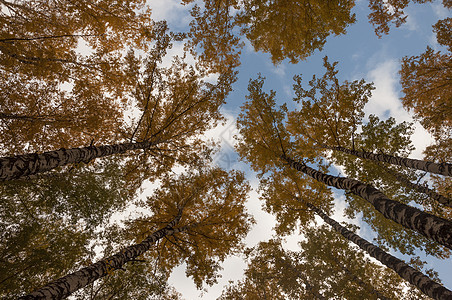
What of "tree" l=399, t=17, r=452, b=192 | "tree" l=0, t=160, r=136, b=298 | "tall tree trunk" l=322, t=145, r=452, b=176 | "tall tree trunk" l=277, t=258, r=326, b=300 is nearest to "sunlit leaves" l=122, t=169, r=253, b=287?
"tree" l=0, t=160, r=136, b=298

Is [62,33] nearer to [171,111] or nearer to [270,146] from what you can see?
[171,111]

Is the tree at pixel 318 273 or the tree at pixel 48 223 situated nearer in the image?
the tree at pixel 48 223

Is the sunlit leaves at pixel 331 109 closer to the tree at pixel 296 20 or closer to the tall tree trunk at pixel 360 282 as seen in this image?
the tree at pixel 296 20

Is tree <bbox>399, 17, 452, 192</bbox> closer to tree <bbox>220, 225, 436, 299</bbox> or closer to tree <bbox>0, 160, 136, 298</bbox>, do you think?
tree <bbox>220, 225, 436, 299</bbox>

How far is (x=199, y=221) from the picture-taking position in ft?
27.9

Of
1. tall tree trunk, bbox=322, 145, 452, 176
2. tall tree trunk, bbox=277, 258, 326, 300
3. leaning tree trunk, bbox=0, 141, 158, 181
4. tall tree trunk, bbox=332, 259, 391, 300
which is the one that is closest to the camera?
leaning tree trunk, bbox=0, 141, 158, 181

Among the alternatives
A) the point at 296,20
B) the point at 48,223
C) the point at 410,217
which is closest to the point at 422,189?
the point at 410,217

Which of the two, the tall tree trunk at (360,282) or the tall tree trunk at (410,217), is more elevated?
the tall tree trunk at (410,217)

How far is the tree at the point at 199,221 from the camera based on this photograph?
7691mm

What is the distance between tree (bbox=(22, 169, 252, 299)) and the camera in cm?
769

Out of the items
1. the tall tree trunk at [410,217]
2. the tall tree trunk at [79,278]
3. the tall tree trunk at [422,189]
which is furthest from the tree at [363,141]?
the tall tree trunk at [79,278]

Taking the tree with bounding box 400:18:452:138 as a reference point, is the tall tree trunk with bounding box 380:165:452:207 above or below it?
below

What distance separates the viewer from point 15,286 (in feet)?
19.2

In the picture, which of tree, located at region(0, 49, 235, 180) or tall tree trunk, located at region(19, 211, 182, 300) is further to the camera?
tree, located at region(0, 49, 235, 180)
